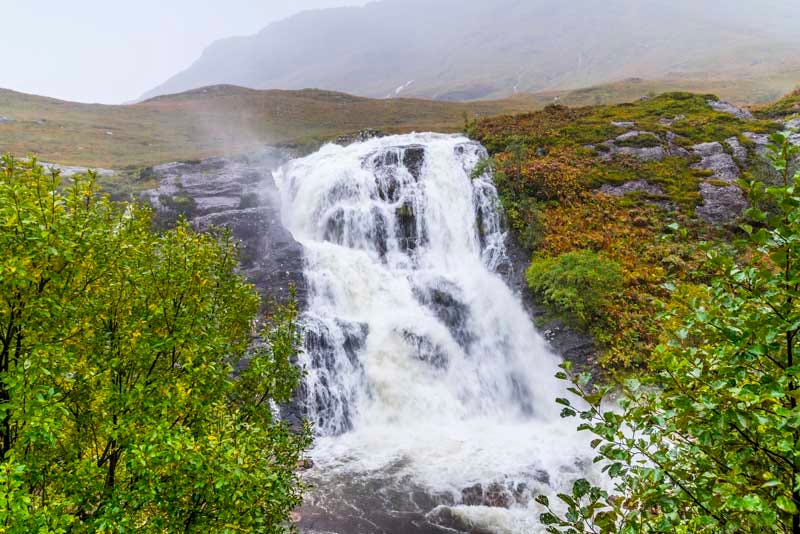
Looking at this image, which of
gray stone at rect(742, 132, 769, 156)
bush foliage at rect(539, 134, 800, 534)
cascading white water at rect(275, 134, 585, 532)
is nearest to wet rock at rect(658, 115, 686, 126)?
gray stone at rect(742, 132, 769, 156)

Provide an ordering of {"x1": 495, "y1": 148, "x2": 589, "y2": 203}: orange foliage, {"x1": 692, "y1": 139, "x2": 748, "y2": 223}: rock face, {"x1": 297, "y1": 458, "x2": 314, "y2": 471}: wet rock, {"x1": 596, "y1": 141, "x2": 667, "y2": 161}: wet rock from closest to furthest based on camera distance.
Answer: {"x1": 297, "y1": 458, "x2": 314, "y2": 471}: wet rock → {"x1": 692, "y1": 139, "x2": 748, "y2": 223}: rock face → {"x1": 495, "y1": 148, "x2": 589, "y2": 203}: orange foliage → {"x1": 596, "y1": 141, "x2": 667, "y2": 161}: wet rock

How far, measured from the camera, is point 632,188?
27406mm

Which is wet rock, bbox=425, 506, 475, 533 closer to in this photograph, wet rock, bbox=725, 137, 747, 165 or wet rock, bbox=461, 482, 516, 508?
wet rock, bbox=461, 482, 516, 508

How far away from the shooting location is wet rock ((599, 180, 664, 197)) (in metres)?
27.0

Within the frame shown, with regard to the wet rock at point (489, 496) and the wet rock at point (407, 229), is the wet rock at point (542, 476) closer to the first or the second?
the wet rock at point (489, 496)

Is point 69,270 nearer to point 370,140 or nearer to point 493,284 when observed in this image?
point 493,284

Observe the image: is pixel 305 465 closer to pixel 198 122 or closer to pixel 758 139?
pixel 758 139

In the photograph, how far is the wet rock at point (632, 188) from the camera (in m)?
27.0

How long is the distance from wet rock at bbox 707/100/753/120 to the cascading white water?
73.3 ft

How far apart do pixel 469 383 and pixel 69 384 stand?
17302 millimetres

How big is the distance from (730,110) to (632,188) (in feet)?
57.9

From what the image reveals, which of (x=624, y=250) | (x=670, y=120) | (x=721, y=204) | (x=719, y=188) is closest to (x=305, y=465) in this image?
(x=624, y=250)

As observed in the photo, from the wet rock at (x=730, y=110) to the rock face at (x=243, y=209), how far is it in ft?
118

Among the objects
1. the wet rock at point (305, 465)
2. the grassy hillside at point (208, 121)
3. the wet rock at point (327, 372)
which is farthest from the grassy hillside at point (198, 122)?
the wet rock at point (305, 465)
